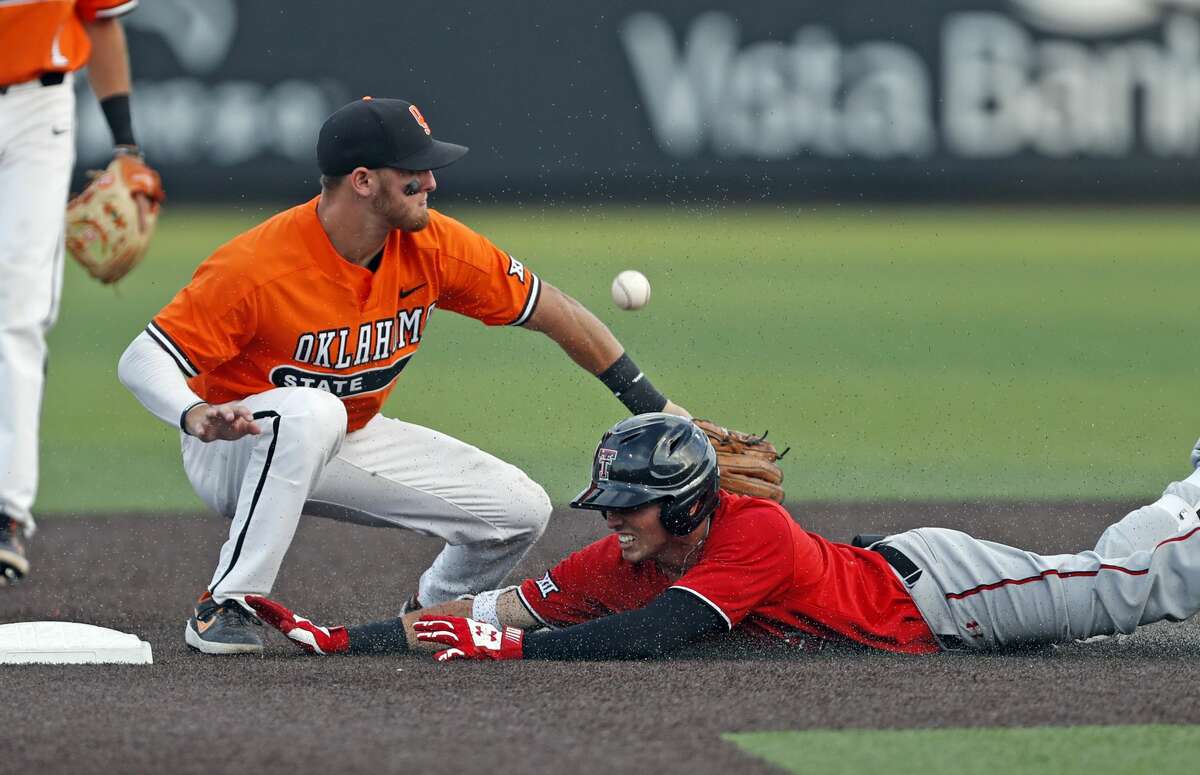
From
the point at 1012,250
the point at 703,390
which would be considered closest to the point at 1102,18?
the point at 1012,250

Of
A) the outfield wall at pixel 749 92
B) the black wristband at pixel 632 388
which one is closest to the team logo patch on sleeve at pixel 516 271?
the black wristband at pixel 632 388

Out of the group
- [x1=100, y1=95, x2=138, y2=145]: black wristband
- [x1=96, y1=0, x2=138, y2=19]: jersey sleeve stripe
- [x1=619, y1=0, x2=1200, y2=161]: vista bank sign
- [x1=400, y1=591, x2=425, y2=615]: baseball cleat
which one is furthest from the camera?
[x1=619, y1=0, x2=1200, y2=161]: vista bank sign

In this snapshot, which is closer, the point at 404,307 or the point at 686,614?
the point at 686,614

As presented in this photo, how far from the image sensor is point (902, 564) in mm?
5191

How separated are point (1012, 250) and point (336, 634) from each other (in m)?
13.6

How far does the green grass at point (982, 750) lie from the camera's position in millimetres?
3738

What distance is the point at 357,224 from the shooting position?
18.0 feet

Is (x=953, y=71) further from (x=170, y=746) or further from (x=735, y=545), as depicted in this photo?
(x=170, y=746)

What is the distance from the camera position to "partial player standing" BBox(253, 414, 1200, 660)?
A: 487 cm

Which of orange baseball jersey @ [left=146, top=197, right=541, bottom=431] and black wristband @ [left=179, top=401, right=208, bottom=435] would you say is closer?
black wristband @ [left=179, top=401, right=208, bottom=435]

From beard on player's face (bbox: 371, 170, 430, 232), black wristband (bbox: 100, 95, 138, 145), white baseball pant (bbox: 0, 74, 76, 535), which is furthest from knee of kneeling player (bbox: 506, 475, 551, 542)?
black wristband (bbox: 100, 95, 138, 145)

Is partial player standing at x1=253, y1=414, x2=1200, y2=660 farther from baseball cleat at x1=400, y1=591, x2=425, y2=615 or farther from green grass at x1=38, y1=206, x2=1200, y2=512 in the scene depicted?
green grass at x1=38, y1=206, x2=1200, y2=512

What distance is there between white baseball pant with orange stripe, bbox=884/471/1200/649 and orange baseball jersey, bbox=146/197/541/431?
5.43ft

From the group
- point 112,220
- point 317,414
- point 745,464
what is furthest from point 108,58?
point 745,464
